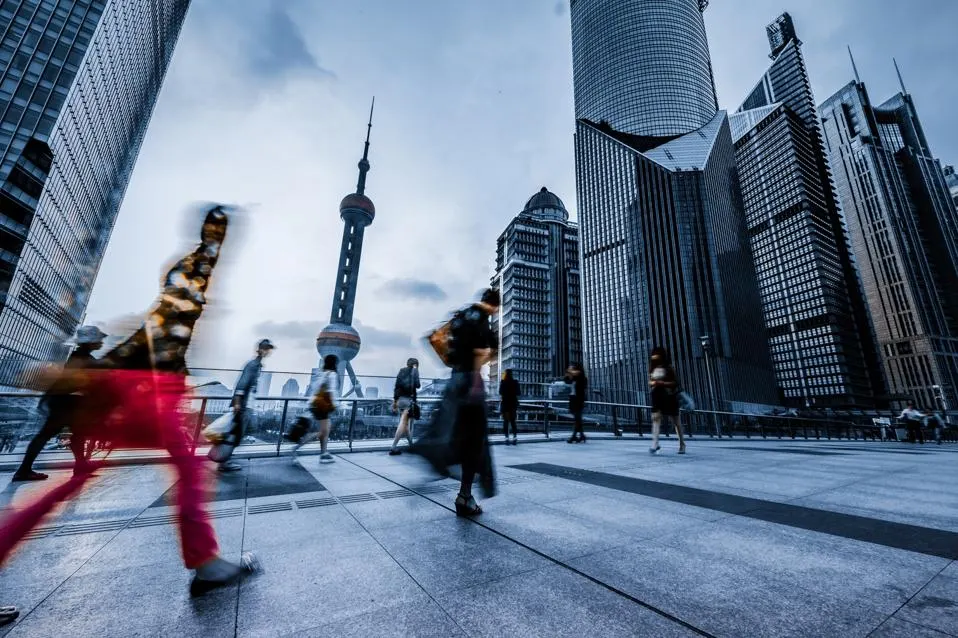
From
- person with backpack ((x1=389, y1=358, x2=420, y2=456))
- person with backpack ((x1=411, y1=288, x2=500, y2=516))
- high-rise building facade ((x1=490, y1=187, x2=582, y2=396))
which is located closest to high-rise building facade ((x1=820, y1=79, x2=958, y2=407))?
high-rise building facade ((x1=490, y1=187, x2=582, y2=396))

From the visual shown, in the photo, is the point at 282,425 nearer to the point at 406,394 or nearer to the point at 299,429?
the point at 299,429

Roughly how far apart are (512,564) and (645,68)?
402ft

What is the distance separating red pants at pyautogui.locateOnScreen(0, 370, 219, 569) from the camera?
1.87 meters

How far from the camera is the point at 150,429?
1.96 m

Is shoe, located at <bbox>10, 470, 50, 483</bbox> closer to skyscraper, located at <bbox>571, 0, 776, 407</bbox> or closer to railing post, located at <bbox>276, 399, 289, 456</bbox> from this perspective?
railing post, located at <bbox>276, 399, 289, 456</bbox>

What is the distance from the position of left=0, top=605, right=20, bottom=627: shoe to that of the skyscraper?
57.6m

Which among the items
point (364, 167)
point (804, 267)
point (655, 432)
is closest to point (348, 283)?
point (364, 167)

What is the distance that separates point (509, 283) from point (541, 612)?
89656 mm

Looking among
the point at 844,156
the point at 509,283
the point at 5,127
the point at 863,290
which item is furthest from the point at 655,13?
the point at 5,127

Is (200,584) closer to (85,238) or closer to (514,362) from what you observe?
(514,362)

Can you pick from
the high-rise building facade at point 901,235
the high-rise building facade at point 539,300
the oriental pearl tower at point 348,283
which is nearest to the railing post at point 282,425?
the oriental pearl tower at point 348,283

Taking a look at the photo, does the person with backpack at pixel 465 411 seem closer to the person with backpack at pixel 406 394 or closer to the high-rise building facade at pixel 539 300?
the person with backpack at pixel 406 394

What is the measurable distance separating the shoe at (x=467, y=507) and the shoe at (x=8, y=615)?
2340 millimetres

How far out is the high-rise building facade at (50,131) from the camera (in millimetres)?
42438
